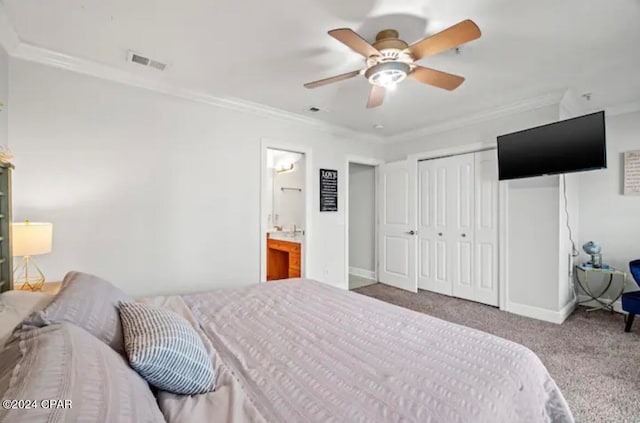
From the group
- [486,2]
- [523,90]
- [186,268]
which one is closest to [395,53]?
[486,2]

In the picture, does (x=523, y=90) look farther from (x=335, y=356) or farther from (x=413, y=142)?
(x=335, y=356)

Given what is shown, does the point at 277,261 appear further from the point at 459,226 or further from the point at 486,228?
the point at 486,228

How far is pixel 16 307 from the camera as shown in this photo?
128 centimetres

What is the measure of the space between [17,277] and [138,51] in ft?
6.66

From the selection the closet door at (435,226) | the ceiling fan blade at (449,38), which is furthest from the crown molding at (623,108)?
the ceiling fan blade at (449,38)

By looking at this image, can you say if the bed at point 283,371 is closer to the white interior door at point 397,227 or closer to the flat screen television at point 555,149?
the flat screen television at point 555,149

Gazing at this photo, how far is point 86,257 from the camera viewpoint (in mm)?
2592

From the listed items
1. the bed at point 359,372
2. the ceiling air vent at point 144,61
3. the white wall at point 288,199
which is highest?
the ceiling air vent at point 144,61

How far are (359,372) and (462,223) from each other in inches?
141

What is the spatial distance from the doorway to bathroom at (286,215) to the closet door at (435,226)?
1.90 m

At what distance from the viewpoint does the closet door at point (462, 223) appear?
4.07 meters

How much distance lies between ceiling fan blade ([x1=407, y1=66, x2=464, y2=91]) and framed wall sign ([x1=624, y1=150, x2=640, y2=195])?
304cm

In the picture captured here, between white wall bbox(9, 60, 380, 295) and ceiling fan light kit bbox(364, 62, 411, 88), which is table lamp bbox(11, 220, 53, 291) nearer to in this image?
white wall bbox(9, 60, 380, 295)

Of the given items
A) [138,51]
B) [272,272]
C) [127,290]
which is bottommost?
[272,272]
